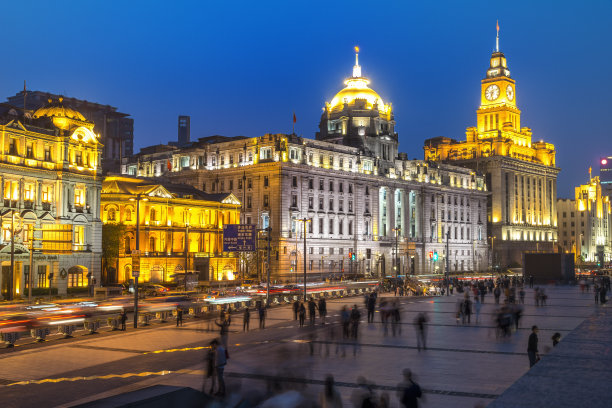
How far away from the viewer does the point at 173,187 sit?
95250 mm

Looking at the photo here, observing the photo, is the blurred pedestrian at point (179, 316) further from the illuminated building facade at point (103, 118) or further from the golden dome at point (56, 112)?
the illuminated building facade at point (103, 118)

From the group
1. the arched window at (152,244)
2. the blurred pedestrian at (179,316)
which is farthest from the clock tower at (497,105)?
the blurred pedestrian at (179,316)

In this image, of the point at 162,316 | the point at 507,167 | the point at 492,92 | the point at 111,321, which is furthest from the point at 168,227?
the point at 492,92

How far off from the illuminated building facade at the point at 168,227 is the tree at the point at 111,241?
55cm

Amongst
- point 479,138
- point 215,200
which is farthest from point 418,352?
point 479,138

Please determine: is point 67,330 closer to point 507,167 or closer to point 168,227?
point 168,227

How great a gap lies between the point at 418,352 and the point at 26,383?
1675 centimetres

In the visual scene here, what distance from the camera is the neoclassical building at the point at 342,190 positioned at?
10388 centimetres

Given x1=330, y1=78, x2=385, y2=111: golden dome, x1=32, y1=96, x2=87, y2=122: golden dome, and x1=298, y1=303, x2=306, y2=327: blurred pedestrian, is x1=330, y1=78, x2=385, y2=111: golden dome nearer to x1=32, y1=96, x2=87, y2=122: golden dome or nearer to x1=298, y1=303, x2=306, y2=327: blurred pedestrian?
x1=32, y1=96, x2=87, y2=122: golden dome

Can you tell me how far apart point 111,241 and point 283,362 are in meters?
56.2

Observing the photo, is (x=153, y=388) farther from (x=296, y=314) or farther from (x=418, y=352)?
(x=296, y=314)

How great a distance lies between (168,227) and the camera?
8606 centimetres

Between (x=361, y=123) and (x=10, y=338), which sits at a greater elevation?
(x=361, y=123)

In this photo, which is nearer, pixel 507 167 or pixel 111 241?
pixel 111 241
